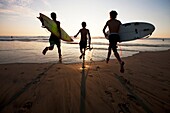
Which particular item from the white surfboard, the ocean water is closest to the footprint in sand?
the white surfboard

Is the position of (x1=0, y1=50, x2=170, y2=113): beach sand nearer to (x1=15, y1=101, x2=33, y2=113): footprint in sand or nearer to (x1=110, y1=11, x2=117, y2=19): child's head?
(x1=15, y1=101, x2=33, y2=113): footprint in sand

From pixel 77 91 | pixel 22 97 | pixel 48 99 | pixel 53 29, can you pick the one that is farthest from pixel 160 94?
pixel 53 29

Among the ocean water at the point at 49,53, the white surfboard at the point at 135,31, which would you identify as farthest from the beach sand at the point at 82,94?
the ocean water at the point at 49,53

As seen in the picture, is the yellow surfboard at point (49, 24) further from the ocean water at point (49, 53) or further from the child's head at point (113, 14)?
the child's head at point (113, 14)

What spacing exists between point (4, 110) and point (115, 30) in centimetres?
414

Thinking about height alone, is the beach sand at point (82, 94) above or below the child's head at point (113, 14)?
below

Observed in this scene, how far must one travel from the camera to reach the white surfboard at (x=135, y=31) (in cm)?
675

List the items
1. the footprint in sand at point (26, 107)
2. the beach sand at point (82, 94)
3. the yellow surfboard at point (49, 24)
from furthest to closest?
the yellow surfboard at point (49, 24) → the beach sand at point (82, 94) → the footprint in sand at point (26, 107)

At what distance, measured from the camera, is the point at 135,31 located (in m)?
6.90

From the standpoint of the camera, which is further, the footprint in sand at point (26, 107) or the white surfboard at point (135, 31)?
the white surfboard at point (135, 31)

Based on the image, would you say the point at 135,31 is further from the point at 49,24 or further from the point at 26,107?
the point at 26,107

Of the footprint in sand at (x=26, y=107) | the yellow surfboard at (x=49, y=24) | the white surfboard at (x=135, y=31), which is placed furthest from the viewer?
the white surfboard at (x=135, y=31)

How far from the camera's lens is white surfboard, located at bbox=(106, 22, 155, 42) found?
6.75 m

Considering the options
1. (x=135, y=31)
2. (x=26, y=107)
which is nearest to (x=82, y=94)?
(x=26, y=107)
